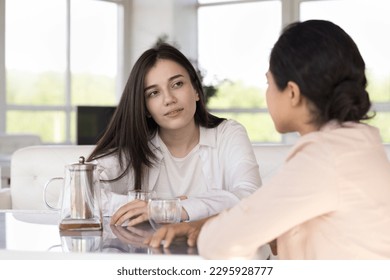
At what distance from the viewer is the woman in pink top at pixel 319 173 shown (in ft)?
3.51

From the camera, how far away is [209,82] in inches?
386

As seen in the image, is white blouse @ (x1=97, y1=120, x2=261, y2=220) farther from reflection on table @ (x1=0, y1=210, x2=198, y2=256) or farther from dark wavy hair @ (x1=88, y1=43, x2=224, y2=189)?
reflection on table @ (x1=0, y1=210, x2=198, y2=256)

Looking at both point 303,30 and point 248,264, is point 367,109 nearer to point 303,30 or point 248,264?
point 303,30

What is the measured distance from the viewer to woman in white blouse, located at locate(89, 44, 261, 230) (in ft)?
7.16

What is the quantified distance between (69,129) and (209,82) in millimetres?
2196

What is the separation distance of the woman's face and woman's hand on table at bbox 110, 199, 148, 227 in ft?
1.78

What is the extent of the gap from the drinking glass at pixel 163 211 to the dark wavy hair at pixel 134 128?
650 mm

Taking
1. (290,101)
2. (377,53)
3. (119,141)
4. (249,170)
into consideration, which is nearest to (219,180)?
(249,170)

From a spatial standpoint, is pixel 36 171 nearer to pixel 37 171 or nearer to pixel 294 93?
pixel 37 171

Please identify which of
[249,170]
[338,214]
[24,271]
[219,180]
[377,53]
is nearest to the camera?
[338,214]

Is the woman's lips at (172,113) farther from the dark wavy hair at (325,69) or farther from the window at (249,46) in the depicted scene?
the window at (249,46)

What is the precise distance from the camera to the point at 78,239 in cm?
145

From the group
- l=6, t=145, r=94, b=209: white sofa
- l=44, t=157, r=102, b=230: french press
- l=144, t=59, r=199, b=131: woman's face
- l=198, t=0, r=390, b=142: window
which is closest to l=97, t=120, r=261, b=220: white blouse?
l=144, t=59, r=199, b=131: woman's face

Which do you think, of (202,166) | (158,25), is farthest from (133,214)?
(158,25)
